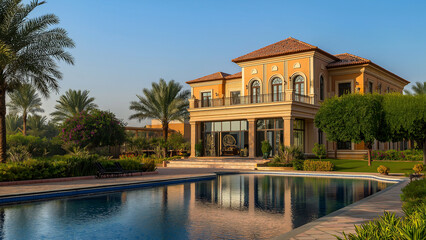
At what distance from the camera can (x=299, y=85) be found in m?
33.2

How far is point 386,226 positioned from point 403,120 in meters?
22.2

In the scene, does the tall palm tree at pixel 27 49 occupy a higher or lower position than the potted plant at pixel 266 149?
higher

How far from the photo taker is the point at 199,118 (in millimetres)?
35719

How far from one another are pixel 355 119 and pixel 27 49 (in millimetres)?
19935

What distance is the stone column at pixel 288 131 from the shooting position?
2958cm

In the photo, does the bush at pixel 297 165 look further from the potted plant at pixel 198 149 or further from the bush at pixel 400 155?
the potted plant at pixel 198 149

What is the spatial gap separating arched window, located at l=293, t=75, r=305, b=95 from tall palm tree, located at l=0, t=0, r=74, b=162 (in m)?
18.9

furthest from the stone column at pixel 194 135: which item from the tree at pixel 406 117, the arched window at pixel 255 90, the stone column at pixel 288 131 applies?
the tree at pixel 406 117

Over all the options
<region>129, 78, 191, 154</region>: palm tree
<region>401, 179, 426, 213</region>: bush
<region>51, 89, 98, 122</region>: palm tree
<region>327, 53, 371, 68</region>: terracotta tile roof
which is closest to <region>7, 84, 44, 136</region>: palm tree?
<region>51, 89, 98, 122</region>: palm tree

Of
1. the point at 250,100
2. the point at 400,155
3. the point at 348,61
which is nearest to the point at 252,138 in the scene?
the point at 250,100

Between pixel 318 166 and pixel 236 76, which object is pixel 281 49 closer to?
pixel 236 76

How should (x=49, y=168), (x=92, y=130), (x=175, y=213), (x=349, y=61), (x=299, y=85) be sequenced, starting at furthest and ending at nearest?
1. (x=349, y=61)
2. (x=299, y=85)
3. (x=92, y=130)
4. (x=49, y=168)
5. (x=175, y=213)

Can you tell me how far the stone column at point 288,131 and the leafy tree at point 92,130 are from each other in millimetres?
13238

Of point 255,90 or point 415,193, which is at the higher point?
point 255,90
